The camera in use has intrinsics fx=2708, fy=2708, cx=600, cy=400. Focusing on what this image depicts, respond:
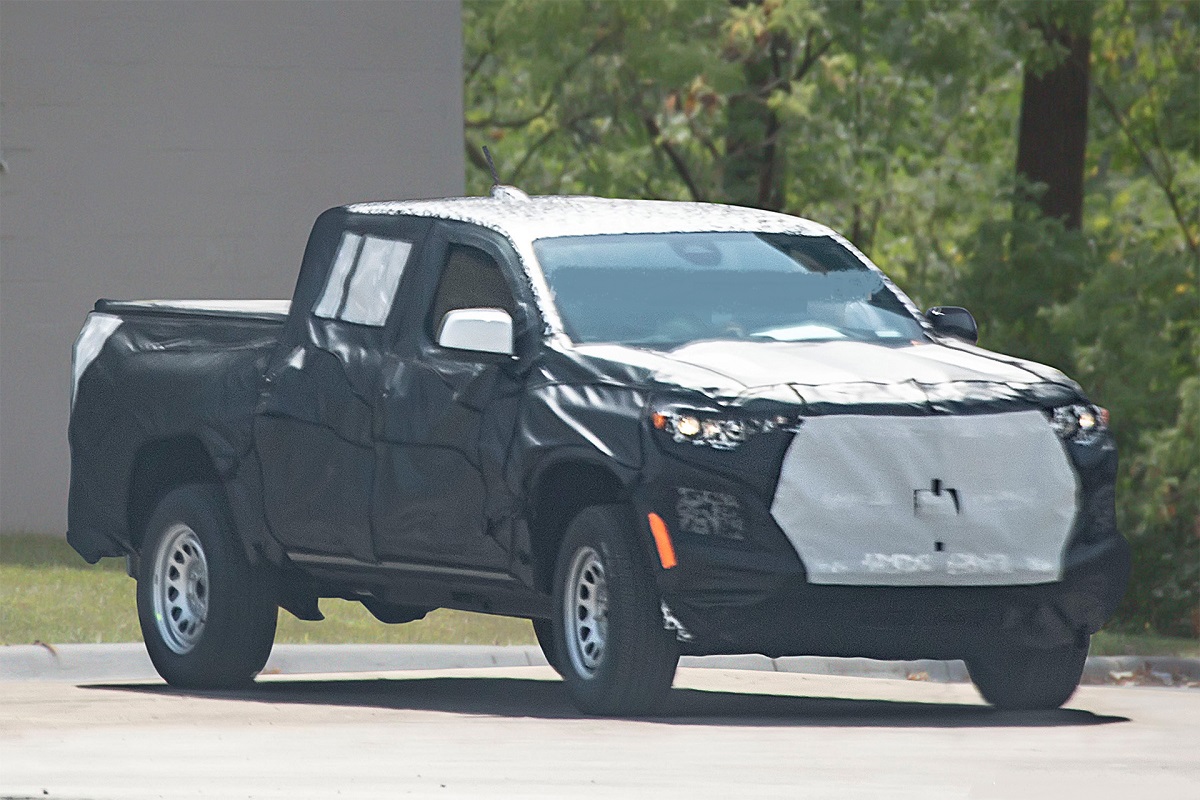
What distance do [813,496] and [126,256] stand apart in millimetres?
11002

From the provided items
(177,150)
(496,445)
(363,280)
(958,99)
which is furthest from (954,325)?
(958,99)

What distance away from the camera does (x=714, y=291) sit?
11.2 metres

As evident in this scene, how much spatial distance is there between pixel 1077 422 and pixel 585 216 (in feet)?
7.89

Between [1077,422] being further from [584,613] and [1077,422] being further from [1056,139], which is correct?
[1056,139]

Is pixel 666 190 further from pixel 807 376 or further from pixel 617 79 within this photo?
pixel 807 376

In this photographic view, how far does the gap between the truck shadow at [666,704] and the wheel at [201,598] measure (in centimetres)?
13

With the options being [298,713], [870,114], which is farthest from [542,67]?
[298,713]

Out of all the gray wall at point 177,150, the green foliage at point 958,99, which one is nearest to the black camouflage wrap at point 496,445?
the gray wall at point 177,150

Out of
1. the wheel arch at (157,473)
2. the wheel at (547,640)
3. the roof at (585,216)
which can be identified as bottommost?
the wheel at (547,640)

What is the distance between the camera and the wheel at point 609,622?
10.1m

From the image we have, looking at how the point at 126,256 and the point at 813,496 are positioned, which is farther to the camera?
the point at 126,256

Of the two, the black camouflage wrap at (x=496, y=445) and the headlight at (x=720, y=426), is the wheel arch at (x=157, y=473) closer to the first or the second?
the black camouflage wrap at (x=496, y=445)

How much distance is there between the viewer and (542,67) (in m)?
26.4

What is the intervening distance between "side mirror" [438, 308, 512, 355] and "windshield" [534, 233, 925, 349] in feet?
0.81
